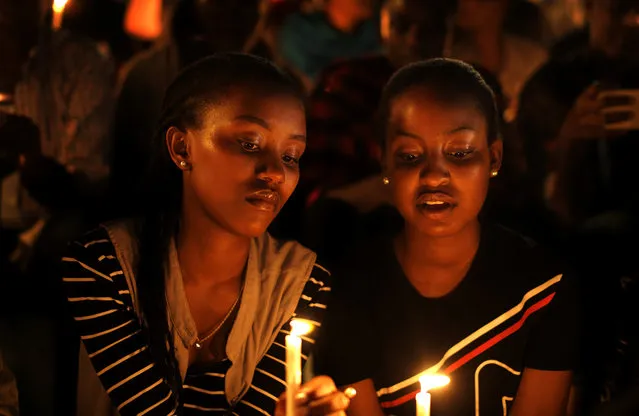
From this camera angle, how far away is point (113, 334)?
204 cm

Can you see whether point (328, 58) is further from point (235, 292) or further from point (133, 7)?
point (235, 292)

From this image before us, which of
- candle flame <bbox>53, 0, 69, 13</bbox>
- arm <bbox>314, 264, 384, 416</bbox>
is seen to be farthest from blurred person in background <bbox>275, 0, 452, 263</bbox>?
candle flame <bbox>53, 0, 69, 13</bbox>

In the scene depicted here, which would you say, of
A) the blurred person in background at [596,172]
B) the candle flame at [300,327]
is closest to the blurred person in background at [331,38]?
the blurred person in background at [596,172]

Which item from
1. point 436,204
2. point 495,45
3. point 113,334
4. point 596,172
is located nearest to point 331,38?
point 495,45

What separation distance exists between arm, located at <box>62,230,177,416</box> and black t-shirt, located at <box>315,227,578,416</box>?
467 millimetres

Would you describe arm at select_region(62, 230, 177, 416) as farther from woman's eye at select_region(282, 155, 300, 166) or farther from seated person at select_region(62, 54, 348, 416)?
woman's eye at select_region(282, 155, 300, 166)

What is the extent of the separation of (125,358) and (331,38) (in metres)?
1.87

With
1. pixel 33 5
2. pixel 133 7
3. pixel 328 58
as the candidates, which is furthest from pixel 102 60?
pixel 328 58

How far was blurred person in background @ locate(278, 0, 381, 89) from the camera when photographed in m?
3.46

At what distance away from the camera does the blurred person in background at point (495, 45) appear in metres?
3.24

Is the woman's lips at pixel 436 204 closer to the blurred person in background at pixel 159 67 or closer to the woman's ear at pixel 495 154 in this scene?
the woman's ear at pixel 495 154

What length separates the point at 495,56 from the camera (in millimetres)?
3377

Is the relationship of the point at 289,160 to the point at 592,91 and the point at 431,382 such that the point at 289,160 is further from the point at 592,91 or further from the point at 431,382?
the point at 592,91

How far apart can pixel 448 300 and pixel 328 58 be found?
62.6 inches
